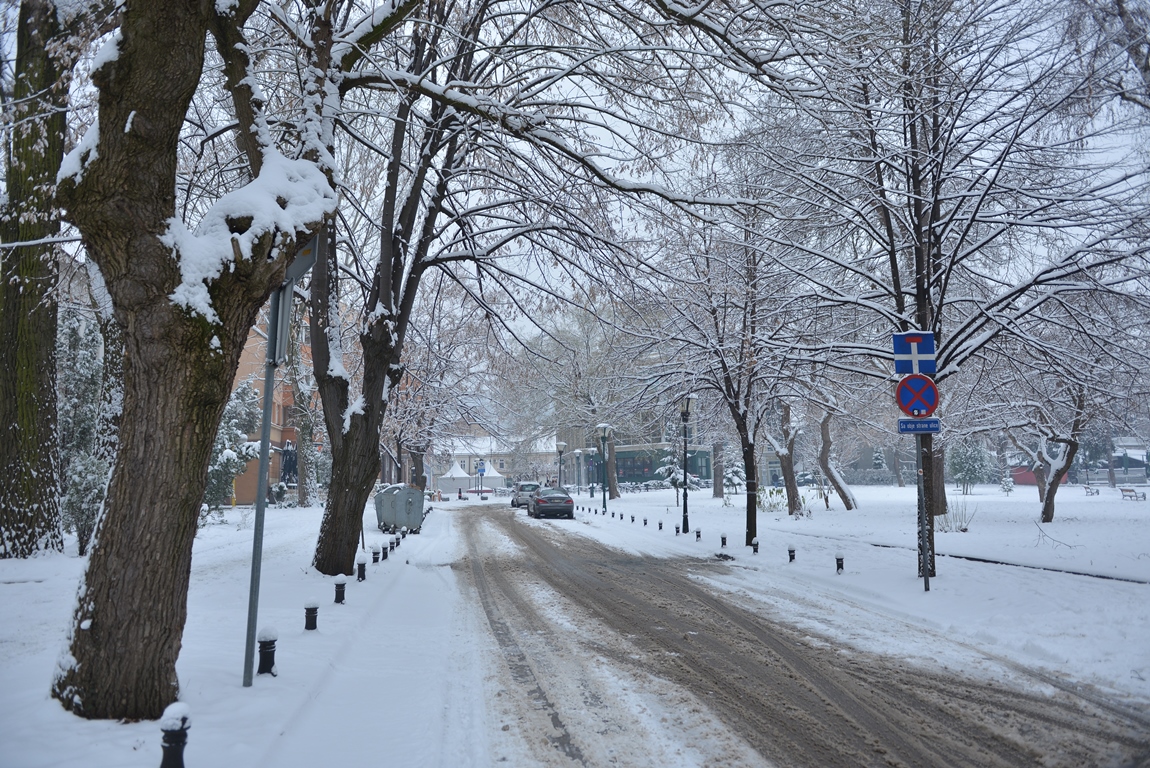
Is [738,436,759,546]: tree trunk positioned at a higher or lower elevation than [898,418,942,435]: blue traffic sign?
lower

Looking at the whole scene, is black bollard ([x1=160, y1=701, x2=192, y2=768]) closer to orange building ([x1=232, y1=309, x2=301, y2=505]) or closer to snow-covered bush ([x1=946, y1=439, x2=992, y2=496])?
orange building ([x1=232, y1=309, x2=301, y2=505])

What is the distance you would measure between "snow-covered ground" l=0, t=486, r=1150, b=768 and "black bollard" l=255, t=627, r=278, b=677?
119 mm

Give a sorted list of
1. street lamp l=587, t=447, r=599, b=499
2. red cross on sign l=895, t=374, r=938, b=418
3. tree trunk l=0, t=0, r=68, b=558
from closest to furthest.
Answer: red cross on sign l=895, t=374, r=938, b=418 < tree trunk l=0, t=0, r=68, b=558 < street lamp l=587, t=447, r=599, b=499

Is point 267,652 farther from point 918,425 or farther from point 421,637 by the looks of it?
point 918,425

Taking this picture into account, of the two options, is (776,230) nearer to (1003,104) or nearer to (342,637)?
(1003,104)

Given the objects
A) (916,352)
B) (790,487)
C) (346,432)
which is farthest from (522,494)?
(916,352)

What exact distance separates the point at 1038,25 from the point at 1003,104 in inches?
49.3

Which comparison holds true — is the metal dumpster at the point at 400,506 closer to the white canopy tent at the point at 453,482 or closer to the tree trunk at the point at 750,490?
the tree trunk at the point at 750,490

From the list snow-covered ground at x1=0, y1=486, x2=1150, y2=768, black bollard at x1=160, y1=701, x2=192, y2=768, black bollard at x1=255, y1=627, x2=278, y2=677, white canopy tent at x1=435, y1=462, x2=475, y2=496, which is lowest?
white canopy tent at x1=435, y1=462, x2=475, y2=496

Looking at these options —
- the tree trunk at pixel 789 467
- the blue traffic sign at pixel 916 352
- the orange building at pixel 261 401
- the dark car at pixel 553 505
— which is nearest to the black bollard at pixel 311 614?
the blue traffic sign at pixel 916 352

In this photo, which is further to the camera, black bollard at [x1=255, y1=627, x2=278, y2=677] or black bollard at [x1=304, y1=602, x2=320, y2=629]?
black bollard at [x1=304, y1=602, x2=320, y2=629]

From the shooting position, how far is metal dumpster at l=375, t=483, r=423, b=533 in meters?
23.2

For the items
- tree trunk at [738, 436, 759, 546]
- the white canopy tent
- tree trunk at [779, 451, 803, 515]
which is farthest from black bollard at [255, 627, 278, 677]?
the white canopy tent

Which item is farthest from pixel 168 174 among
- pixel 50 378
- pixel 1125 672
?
pixel 50 378
